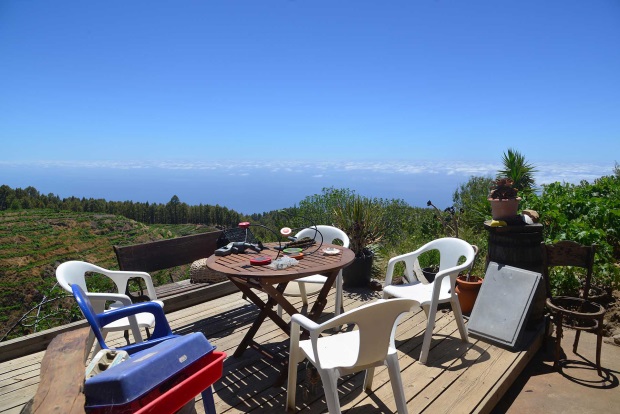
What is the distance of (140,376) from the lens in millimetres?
1204

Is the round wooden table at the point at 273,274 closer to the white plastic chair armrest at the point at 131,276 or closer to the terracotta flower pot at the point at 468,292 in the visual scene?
the white plastic chair armrest at the point at 131,276

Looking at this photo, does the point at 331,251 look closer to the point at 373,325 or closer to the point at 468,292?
the point at 373,325

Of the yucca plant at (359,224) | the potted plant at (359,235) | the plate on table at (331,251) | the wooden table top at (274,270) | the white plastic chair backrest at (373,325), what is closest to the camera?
the white plastic chair backrest at (373,325)

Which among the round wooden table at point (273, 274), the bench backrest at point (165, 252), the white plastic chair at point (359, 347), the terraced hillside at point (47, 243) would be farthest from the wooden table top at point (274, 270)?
the terraced hillside at point (47, 243)

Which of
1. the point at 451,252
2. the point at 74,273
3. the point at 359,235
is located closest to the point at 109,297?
the point at 74,273

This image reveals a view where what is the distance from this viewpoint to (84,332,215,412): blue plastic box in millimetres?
1147

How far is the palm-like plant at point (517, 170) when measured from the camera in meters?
8.11

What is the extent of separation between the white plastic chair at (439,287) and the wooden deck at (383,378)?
0.21m

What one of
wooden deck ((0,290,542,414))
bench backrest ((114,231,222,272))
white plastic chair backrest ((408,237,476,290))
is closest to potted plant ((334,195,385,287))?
wooden deck ((0,290,542,414))

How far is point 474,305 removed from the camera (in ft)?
11.5

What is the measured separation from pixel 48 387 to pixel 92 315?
2.55 ft

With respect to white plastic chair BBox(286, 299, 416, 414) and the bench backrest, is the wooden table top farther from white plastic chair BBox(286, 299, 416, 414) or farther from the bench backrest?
the bench backrest

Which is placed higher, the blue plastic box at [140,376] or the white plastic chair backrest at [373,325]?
the blue plastic box at [140,376]

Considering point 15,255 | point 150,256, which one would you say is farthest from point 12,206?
point 150,256
